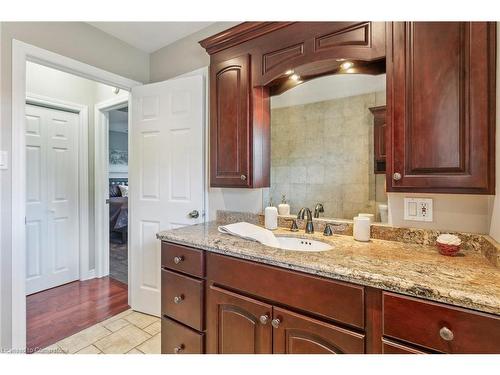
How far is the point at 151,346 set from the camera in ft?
5.87

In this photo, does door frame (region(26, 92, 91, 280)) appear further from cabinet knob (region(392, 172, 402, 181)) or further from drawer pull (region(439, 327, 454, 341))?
drawer pull (region(439, 327, 454, 341))

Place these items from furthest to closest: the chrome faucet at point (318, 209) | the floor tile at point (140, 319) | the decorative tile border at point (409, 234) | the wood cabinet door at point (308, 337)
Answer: the floor tile at point (140, 319)
the chrome faucet at point (318, 209)
the decorative tile border at point (409, 234)
the wood cabinet door at point (308, 337)

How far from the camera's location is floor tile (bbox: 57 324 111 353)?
5.78 ft

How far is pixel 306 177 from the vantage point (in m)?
A: 1.68

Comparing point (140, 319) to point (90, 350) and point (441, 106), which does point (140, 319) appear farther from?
point (441, 106)

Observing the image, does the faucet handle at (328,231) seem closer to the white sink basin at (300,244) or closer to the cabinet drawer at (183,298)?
the white sink basin at (300,244)

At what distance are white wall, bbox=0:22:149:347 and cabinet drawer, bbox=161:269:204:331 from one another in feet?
3.28

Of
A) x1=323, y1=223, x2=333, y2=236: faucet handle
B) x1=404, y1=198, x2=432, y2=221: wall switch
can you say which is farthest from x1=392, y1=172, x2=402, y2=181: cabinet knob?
x1=323, y1=223, x2=333, y2=236: faucet handle

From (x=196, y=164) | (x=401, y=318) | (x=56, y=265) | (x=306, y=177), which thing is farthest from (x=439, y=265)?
(x=56, y=265)

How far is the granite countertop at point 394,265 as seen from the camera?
764mm

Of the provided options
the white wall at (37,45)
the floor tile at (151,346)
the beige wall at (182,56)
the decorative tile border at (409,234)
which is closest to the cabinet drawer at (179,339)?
the floor tile at (151,346)

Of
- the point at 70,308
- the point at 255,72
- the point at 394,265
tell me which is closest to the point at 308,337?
the point at 394,265

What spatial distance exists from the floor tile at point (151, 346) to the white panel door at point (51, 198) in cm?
166
